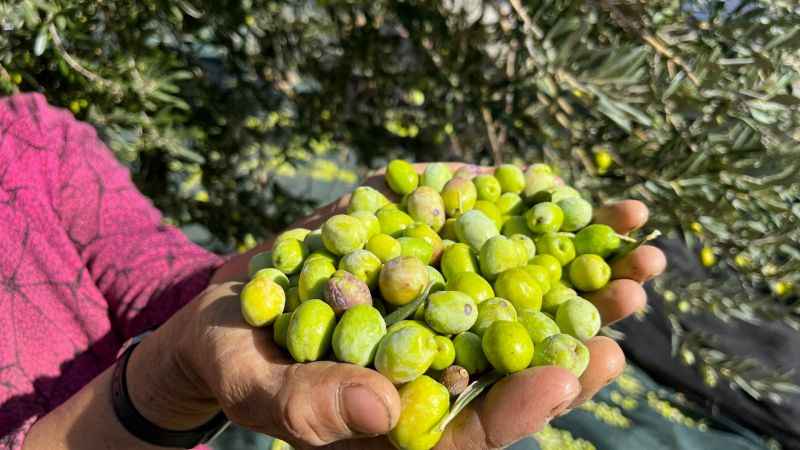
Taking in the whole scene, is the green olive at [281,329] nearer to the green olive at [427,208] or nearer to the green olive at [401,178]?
the green olive at [427,208]

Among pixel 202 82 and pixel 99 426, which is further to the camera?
pixel 202 82

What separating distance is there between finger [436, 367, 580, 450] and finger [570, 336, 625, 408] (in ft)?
0.43

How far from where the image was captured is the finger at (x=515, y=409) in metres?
0.84

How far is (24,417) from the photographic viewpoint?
1.18 m

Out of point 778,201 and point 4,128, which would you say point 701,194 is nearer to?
point 778,201

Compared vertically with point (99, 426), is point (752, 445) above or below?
below

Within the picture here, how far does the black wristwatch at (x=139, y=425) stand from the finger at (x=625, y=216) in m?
0.90

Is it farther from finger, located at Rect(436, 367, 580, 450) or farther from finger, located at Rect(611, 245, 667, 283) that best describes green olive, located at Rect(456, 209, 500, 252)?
finger, located at Rect(436, 367, 580, 450)

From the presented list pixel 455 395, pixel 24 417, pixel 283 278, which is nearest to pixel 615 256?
pixel 455 395

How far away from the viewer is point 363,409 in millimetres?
784

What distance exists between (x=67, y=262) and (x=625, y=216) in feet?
4.02

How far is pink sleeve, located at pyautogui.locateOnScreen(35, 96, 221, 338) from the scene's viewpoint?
4.76 feet

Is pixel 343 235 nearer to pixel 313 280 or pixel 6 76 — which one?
pixel 313 280

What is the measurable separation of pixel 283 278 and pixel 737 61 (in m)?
1.40
